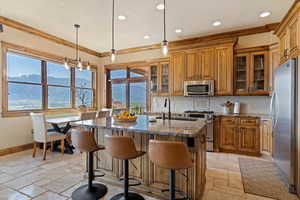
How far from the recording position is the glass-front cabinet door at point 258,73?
3.89 metres

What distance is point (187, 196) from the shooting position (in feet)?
6.61

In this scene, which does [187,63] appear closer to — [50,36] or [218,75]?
[218,75]

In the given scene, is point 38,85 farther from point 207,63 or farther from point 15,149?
point 207,63

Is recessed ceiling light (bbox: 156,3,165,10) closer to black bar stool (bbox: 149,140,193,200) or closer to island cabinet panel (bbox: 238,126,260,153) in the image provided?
black bar stool (bbox: 149,140,193,200)

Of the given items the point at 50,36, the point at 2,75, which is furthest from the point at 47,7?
the point at 2,75

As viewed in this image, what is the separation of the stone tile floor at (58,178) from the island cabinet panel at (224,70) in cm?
164

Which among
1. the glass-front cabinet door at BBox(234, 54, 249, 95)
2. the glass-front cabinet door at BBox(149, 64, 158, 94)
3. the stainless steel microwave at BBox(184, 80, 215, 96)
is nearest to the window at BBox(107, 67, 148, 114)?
the glass-front cabinet door at BBox(149, 64, 158, 94)

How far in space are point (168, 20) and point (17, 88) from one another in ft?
13.3

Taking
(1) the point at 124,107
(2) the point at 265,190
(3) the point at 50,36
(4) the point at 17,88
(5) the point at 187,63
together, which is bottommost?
(2) the point at 265,190

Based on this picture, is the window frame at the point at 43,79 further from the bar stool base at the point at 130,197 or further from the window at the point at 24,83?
the bar stool base at the point at 130,197

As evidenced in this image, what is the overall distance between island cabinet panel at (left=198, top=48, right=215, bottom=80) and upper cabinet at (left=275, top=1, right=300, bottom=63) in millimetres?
1444

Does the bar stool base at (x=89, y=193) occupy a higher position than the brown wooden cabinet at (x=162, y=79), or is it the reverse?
the brown wooden cabinet at (x=162, y=79)

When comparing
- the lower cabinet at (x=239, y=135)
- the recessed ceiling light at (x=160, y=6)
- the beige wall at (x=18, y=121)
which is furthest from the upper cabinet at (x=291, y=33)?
the beige wall at (x=18, y=121)

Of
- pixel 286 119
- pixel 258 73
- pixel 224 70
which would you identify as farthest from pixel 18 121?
pixel 258 73
